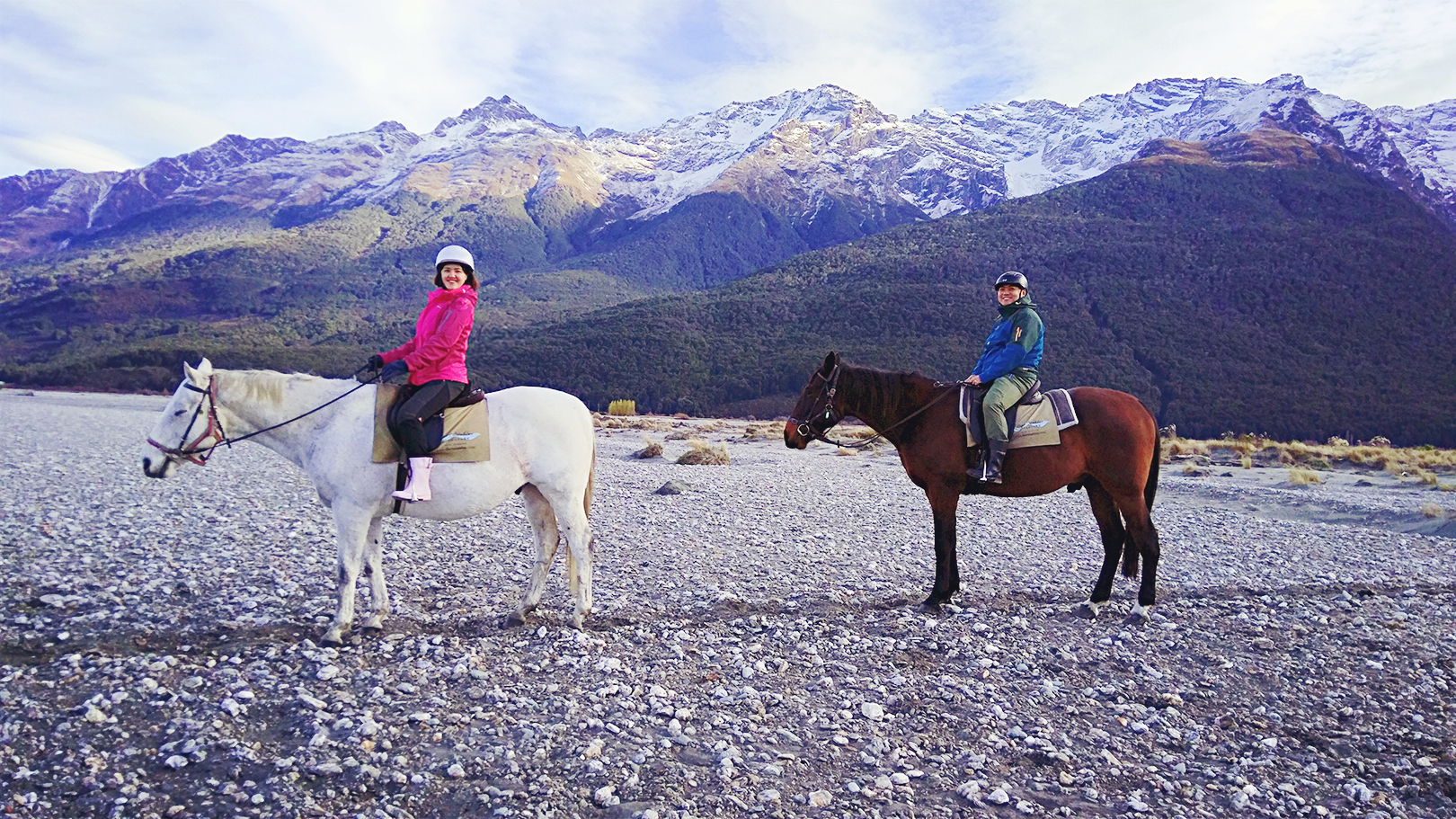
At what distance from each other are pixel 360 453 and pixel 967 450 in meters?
5.81

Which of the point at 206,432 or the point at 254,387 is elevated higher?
the point at 254,387

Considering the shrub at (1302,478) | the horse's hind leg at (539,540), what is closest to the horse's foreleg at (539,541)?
the horse's hind leg at (539,540)

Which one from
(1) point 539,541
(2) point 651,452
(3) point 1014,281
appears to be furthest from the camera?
(2) point 651,452

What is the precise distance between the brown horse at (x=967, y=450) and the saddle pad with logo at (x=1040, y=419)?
9 centimetres

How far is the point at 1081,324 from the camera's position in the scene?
233ft

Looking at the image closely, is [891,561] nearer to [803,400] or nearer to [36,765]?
[803,400]

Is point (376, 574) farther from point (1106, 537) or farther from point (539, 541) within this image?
point (1106, 537)

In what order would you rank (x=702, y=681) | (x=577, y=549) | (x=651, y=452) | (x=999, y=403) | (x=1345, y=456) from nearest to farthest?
(x=702, y=681)
(x=577, y=549)
(x=999, y=403)
(x=651, y=452)
(x=1345, y=456)

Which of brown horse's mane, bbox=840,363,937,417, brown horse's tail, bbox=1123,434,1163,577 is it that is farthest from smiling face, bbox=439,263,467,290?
brown horse's tail, bbox=1123,434,1163,577

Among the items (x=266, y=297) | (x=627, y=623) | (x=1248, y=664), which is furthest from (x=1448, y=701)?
(x=266, y=297)

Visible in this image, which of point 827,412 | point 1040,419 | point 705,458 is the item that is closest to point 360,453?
point 827,412

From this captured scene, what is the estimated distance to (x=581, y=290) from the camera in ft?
472

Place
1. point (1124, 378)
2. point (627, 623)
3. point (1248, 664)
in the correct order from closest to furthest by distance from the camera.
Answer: point (1248, 664) → point (627, 623) → point (1124, 378)

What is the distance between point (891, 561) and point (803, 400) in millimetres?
3131
